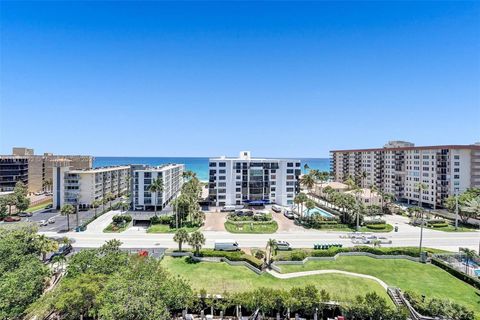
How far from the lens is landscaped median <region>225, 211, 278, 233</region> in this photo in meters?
59.7

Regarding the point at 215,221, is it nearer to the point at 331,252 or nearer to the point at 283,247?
the point at 283,247

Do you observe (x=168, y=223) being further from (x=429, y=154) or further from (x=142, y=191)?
(x=429, y=154)

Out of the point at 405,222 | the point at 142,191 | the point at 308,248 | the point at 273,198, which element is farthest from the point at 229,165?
the point at 405,222

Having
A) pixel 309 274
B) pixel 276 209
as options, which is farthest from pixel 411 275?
pixel 276 209

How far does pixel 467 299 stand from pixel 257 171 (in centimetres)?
5648

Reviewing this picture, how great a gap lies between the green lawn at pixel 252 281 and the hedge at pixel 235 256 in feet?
4.72

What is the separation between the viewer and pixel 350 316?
26.9m

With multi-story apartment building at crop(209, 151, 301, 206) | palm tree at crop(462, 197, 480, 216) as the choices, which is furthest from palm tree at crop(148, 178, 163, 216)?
palm tree at crop(462, 197, 480, 216)

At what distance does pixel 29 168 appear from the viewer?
98125 mm

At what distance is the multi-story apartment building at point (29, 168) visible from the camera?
90062 mm

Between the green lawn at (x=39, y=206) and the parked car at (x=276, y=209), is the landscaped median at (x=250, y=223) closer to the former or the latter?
the parked car at (x=276, y=209)

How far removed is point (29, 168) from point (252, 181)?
3173 inches

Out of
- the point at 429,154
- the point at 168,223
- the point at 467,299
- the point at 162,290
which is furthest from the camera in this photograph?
the point at 429,154

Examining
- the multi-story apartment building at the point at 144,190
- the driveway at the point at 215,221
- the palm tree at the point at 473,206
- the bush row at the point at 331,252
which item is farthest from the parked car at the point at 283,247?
the palm tree at the point at 473,206
